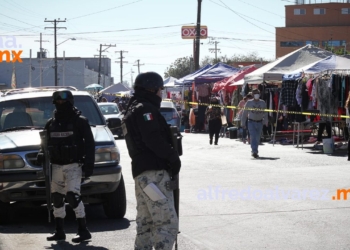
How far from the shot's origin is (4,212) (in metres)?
9.64

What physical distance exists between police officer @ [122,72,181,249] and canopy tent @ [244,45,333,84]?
1750 centimetres

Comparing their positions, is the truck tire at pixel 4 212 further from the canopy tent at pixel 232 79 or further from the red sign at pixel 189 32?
the red sign at pixel 189 32

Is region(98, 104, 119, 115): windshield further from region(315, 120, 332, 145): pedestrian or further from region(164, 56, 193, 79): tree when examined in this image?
region(164, 56, 193, 79): tree

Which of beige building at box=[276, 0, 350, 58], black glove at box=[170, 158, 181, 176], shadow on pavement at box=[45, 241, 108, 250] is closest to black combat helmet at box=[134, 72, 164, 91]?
black glove at box=[170, 158, 181, 176]

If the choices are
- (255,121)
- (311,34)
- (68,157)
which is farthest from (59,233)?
(311,34)

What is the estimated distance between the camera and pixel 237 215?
9820 mm

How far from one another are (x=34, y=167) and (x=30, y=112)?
156 centimetres

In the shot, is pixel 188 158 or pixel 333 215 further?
pixel 188 158

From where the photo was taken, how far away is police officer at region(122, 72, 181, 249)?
244 inches

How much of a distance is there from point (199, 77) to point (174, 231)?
2875cm

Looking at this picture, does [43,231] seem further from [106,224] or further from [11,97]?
[11,97]

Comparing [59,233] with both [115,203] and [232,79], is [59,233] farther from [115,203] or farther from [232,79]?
[232,79]

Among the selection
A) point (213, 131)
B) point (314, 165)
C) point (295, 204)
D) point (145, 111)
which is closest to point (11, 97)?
point (295, 204)

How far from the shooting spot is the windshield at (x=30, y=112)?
10539 millimetres
